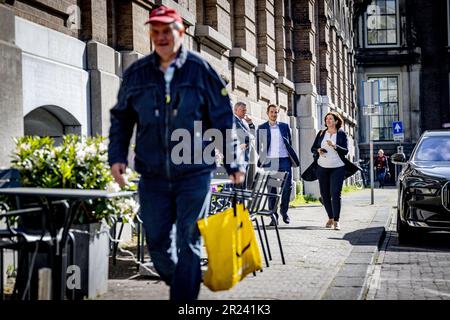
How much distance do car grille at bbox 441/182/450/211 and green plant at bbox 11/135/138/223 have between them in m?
4.81

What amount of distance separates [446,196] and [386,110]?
3823cm

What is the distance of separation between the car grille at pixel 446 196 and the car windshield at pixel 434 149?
4.09ft

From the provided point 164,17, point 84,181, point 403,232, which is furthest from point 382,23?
point 164,17

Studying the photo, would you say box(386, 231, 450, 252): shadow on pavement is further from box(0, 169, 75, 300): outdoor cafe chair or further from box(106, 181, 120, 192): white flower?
box(0, 169, 75, 300): outdoor cafe chair

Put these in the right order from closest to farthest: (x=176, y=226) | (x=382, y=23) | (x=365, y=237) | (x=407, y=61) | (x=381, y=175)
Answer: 1. (x=176, y=226)
2. (x=365, y=237)
3. (x=381, y=175)
4. (x=407, y=61)
5. (x=382, y=23)

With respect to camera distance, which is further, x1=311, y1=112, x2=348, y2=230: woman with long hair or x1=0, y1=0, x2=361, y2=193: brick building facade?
x1=311, y1=112, x2=348, y2=230: woman with long hair

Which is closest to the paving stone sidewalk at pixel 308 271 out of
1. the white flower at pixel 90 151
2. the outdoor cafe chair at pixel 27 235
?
the outdoor cafe chair at pixel 27 235

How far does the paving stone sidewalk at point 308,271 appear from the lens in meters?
6.06

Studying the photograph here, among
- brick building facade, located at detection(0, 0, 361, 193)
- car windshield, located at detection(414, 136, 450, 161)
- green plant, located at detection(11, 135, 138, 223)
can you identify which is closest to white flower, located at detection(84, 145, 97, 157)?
green plant, located at detection(11, 135, 138, 223)

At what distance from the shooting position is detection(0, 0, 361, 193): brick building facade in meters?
7.83

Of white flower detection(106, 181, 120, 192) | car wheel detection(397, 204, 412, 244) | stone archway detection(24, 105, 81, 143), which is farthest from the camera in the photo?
car wheel detection(397, 204, 412, 244)

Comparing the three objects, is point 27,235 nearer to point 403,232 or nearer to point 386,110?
point 403,232

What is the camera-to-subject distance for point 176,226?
502cm

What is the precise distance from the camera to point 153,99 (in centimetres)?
493
